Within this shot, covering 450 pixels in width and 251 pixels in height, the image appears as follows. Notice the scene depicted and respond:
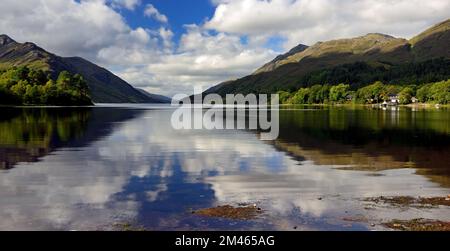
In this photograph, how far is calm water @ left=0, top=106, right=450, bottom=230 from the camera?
21984 millimetres

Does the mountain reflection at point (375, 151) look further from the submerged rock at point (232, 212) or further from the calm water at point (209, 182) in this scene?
the submerged rock at point (232, 212)

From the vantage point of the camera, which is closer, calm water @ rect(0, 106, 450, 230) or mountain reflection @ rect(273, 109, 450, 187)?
calm water @ rect(0, 106, 450, 230)

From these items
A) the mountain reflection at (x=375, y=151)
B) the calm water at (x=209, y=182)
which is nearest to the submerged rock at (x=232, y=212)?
the calm water at (x=209, y=182)

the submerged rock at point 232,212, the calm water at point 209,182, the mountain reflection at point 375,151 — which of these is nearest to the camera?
the calm water at point 209,182

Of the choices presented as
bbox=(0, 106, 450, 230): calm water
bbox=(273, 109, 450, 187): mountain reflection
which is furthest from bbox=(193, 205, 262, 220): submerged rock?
bbox=(273, 109, 450, 187): mountain reflection

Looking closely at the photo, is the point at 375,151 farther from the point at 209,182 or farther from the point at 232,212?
the point at 232,212

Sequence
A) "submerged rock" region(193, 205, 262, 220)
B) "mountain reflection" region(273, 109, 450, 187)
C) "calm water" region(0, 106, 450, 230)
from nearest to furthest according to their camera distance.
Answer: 1. "calm water" region(0, 106, 450, 230)
2. "submerged rock" region(193, 205, 262, 220)
3. "mountain reflection" region(273, 109, 450, 187)

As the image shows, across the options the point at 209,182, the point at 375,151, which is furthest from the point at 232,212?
the point at 375,151

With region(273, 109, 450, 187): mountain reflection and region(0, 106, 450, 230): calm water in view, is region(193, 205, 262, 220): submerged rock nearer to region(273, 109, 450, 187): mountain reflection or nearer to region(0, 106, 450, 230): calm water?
region(0, 106, 450, 230): calm water

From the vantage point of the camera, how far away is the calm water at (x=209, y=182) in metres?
22.0

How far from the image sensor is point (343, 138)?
65.1 metres

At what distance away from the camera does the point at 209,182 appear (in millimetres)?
31984
